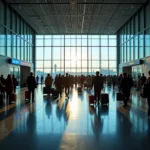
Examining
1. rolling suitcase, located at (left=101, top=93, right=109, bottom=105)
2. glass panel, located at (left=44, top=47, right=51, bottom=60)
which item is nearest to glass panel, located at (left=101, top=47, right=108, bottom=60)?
glass panel, located at (left=44, top=47, right=51, bottom=60)

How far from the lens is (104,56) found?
43500 mm

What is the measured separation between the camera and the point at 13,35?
27312 millimetres

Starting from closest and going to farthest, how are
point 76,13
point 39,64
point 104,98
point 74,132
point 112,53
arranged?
point 74,132 → point 104,98 → point 76,13 → point 39,64 → point 112,53

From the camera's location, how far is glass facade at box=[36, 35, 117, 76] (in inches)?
1697

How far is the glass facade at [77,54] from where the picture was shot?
43.1 metres

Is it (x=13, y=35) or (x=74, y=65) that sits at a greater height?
(x=13, y=35)

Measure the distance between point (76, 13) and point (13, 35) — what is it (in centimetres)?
700

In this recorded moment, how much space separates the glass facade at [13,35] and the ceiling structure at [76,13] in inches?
30.3

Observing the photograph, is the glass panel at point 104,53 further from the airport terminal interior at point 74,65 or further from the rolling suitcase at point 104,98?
the rolling suitcase at point 104,98

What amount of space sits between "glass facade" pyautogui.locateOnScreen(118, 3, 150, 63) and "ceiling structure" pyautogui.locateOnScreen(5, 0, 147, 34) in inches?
31.1

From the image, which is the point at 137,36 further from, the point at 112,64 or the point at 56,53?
the point at 56,53

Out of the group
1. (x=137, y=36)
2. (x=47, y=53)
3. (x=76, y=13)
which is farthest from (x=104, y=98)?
(x=47, y=53)

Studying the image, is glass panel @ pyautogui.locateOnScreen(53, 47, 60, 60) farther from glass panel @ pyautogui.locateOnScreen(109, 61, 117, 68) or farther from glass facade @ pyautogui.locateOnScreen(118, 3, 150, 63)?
glass facade @ pyautogui.locateOnScreen(118, 3, 150, 63)

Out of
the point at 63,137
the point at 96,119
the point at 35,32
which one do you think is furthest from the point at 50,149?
the point at 35,32
